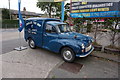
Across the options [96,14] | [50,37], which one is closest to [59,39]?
[50,37]

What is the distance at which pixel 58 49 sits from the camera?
442 centimetres

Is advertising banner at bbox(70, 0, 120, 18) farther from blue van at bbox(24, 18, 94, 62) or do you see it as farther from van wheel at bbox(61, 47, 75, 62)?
van wheel at bbox(61, 47, 75, 62)

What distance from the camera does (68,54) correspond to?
4176 mm

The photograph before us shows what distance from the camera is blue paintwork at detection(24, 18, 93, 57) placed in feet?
13.1

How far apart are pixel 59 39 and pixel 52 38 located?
44cm

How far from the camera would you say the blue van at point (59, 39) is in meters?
3.97

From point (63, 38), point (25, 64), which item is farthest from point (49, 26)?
point (25, 64)

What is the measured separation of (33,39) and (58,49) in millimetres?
2162

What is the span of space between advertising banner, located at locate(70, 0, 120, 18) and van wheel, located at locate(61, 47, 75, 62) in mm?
3451

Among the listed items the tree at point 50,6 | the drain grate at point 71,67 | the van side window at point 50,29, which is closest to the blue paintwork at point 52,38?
the van side window at point 50,29

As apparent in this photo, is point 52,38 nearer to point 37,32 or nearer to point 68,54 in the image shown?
point 68,54

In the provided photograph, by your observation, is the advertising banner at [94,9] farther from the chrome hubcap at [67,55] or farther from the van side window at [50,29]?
the chrome hubcap at [67,55]

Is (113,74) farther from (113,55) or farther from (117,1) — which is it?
(117,1)

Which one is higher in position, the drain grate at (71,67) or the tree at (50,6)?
the tree at (50,6)
